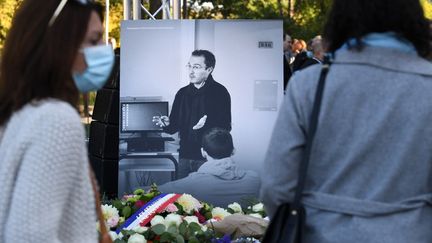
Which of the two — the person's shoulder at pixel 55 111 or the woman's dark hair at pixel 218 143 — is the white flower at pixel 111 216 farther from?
the person's shoulder at pixel 55 111

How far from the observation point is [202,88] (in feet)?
19.7

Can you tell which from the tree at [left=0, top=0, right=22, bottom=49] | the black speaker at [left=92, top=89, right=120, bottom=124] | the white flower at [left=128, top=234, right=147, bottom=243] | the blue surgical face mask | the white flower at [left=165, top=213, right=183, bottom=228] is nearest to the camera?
the blue surgical face mask

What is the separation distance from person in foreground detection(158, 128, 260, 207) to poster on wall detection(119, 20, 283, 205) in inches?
0.8

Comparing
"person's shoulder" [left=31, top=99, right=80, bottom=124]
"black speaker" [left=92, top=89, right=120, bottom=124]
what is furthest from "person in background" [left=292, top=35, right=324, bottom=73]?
"person's shoulder" [left=31, top=99, right=80, bottom=124]

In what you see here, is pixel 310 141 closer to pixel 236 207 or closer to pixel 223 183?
pixel 236 207

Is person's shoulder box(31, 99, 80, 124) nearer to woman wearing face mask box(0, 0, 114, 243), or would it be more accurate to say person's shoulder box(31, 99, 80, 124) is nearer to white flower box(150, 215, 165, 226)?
woman wearing face mask box(0, 0, 114, 243)

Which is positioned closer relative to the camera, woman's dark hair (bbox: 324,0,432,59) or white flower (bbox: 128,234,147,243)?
woman's dark hair (bbox: 324,0,432,59)

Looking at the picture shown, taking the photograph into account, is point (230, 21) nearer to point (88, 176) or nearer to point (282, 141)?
point (282, 141)

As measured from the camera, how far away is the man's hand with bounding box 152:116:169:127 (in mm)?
6035

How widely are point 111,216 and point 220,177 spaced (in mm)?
1192

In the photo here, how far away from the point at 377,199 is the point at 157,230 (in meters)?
2.08

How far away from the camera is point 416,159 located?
261 centimetres

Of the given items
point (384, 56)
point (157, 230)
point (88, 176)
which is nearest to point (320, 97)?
point (384, 56)

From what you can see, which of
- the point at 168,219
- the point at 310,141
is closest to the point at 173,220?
the point at 168,219
